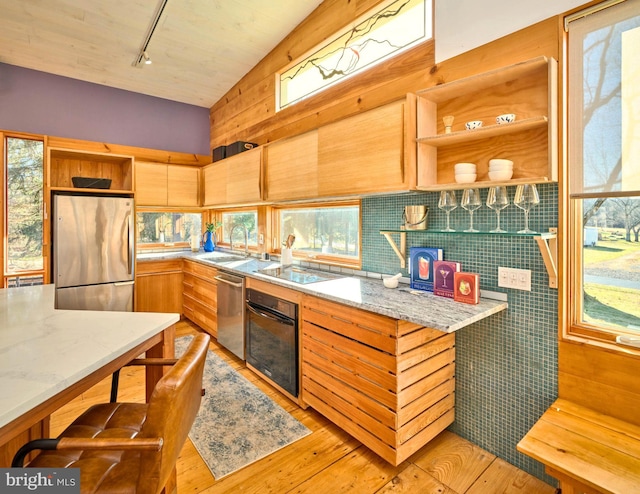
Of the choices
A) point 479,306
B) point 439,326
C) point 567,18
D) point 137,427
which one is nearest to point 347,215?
point 479,306

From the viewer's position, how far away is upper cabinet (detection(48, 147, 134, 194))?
3725mm

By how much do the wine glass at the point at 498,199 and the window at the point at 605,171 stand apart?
0.93 ft

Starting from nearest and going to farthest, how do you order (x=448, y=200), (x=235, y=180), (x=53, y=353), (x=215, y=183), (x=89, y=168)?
1. (x=53, y=353)
2. (x=448, y=200)
3. (x=235, y=180)
4. (x=89, y=168)
5. (x=215, y=183)

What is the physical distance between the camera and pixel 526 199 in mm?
1674

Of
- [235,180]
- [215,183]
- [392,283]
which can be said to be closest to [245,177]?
[235,180]

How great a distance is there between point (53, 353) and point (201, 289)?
2.74m

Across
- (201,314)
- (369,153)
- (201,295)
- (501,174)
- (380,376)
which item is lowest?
(201,314)

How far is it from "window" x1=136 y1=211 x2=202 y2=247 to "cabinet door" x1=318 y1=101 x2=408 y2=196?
3066mm

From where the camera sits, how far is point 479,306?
69.1 inches

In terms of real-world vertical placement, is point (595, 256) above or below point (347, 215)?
below

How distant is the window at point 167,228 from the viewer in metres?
4.58

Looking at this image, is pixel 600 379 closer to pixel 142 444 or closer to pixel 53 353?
pixel 142 444

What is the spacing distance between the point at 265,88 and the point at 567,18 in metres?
2.88

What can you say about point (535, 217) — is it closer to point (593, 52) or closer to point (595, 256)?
point (595, 256)
